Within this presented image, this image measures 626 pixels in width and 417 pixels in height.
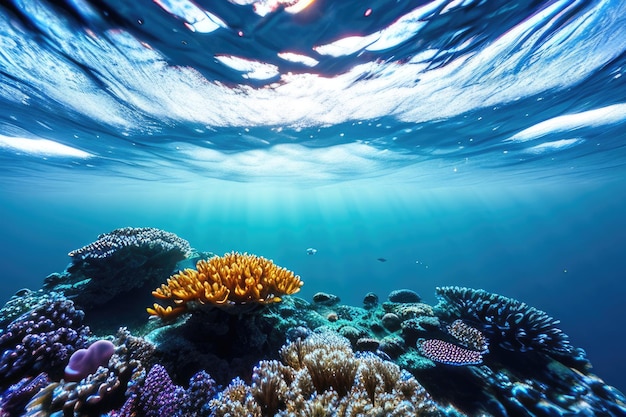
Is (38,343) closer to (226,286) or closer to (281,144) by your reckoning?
(226,286)

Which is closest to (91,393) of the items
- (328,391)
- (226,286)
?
(226,286)

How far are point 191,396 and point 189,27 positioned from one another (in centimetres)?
801

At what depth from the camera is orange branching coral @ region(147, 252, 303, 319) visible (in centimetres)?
366

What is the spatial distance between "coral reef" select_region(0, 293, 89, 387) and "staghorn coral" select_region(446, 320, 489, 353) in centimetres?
725

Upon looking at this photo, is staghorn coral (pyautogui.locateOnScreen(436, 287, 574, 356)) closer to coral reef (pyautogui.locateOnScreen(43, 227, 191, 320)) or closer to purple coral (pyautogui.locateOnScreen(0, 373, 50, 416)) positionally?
purple coral (pyautogui.locateOnScreen(0, 373, 50, 416))

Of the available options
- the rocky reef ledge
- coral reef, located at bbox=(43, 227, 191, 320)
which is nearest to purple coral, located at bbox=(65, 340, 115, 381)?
the rocky reef ledge

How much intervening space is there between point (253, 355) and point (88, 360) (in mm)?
2208

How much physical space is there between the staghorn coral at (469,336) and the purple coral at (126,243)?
815 cm

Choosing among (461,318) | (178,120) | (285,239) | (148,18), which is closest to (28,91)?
(178,120)

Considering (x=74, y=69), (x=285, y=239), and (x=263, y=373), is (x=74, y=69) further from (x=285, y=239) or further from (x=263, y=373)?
(x=285, y=239)

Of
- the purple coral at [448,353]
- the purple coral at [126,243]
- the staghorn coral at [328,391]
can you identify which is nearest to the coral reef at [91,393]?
the staghorn coral at [328,391]

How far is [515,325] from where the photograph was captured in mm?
5469

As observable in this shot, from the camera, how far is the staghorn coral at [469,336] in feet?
17.2

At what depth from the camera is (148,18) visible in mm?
6133
